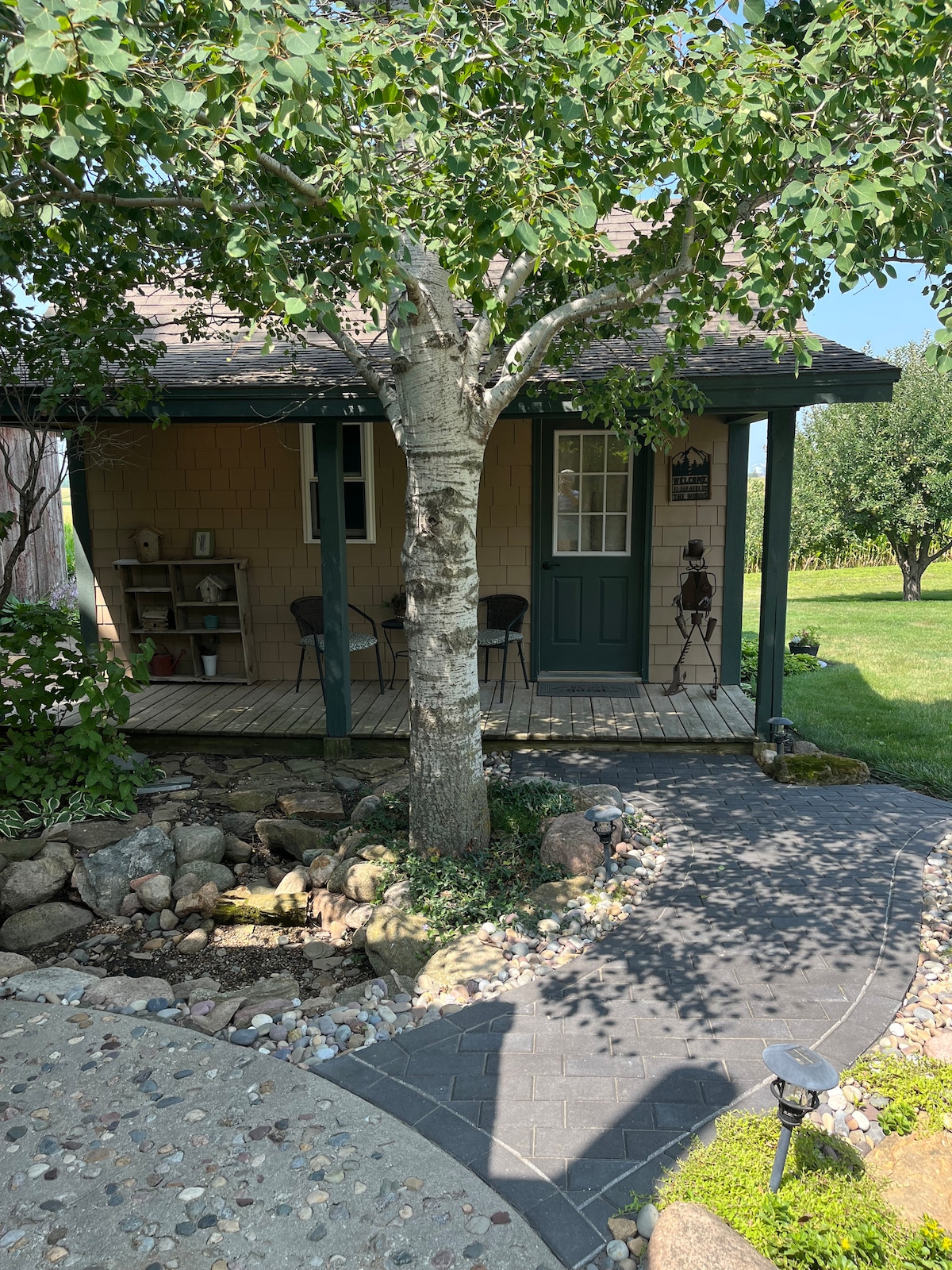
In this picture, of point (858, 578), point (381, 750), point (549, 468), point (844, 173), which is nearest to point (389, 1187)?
point (844, 173)

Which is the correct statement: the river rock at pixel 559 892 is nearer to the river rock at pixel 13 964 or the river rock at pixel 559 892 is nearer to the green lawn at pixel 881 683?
the river rock at pixel 13 964

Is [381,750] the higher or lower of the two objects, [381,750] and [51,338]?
the lower

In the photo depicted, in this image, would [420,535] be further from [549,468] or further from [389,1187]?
[549,468]

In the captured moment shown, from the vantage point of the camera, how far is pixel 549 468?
25.9ft

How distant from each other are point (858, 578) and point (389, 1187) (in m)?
17.8

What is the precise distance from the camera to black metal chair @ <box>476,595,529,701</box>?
7418mm

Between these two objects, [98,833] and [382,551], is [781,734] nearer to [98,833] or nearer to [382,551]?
[382,551]

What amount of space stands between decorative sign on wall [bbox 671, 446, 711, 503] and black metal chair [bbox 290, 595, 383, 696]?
288 centimetres

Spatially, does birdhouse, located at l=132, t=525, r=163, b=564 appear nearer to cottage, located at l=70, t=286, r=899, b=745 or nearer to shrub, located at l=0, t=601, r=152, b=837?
cottage, located at l=70, t=286, r=899, b=745

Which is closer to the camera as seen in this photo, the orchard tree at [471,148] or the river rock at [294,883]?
the orchard tree at [471,148]

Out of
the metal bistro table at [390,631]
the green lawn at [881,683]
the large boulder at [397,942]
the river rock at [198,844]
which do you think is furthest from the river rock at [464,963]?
the metal bistro table at [390,631]

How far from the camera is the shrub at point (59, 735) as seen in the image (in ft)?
17.0

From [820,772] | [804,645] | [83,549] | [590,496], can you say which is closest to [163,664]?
[83,549]

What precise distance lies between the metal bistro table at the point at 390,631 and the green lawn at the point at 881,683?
332 centimetres
